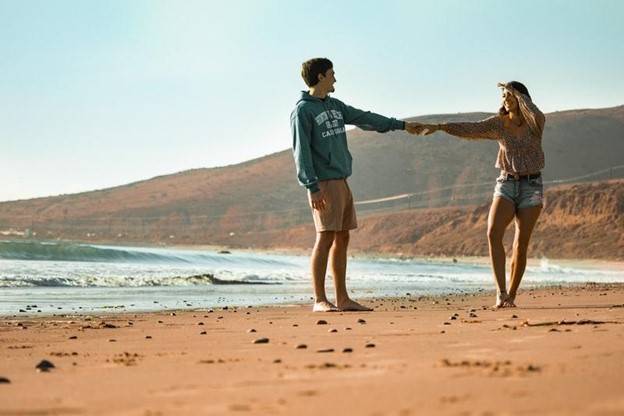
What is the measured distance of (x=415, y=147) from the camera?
127125 millimetres

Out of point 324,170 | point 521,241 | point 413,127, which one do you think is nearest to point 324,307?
point 324,170

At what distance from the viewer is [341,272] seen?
8.78 m

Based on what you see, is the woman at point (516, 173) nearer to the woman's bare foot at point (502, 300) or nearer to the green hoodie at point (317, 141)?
the woman's bare foot at point (502, 300)

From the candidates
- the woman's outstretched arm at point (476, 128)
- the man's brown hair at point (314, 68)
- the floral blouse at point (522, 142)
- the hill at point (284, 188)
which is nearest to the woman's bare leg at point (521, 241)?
the floral blouse at point (522, 142)

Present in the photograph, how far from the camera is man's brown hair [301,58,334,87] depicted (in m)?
8.78

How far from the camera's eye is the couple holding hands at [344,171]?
340 inches

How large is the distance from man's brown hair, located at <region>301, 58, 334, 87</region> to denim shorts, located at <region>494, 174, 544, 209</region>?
5.78ft

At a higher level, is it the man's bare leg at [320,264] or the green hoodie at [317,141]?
the green hoodie at [317,141]

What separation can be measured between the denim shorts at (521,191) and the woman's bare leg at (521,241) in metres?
0.06

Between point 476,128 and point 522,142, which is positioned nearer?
point 522,142

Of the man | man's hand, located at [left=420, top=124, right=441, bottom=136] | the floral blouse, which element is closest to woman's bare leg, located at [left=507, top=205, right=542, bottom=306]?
the floral blouse

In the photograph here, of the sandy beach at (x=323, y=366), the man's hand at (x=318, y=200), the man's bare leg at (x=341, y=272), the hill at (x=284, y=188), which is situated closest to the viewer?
the sandy beach at (x=323, y=366)

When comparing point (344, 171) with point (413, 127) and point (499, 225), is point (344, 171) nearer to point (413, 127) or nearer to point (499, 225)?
point (413, 127)

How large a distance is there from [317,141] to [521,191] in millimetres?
1787
